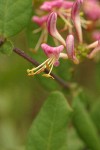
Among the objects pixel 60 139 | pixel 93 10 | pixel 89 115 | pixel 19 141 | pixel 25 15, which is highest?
pixel 25 15

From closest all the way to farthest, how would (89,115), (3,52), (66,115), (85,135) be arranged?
(3,52) → (66,115) → (85,135) → (89,115)

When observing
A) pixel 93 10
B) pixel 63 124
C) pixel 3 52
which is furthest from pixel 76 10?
pixel 93 10

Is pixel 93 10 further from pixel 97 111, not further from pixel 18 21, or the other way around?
pixel 18 21

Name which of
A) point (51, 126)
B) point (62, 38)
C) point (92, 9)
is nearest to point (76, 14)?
point (62, 38)

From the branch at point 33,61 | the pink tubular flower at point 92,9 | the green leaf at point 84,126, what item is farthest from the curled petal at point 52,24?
the pink tubular flower at point 92,9

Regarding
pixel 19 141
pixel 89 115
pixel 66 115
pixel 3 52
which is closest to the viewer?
pixel 3 52

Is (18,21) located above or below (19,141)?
above
